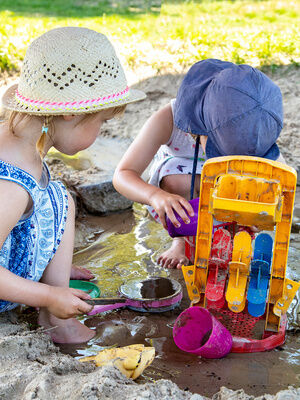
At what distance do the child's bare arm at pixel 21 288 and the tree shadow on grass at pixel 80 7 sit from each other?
5.42m

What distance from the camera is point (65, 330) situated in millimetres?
1837

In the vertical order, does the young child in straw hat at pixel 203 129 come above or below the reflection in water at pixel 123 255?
above

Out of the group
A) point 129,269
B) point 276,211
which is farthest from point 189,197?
point 276,211

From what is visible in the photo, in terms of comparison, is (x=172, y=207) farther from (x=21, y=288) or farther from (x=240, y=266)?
(x=21, y=288)

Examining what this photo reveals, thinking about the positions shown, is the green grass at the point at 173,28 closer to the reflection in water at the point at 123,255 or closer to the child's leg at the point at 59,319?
the reflection in water at the point at 123,255

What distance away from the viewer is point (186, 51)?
4.71m

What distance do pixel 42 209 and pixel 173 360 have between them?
671mm

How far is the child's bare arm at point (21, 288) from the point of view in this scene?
1.63 meters

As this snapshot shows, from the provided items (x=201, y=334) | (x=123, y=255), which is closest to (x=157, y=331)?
(x=201, y=334)

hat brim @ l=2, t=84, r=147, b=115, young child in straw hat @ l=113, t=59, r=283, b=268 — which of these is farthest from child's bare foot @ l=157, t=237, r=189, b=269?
hat brim @ l=2, t=84, r=147, b=115

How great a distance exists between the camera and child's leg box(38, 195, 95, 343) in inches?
72.5

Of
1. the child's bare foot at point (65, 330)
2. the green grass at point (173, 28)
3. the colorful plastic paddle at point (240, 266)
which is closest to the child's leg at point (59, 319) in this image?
the child's bare foot at point (65, 330)

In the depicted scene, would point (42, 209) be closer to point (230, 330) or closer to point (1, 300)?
point (1, 300)

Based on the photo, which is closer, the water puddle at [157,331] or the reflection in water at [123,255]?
the water puddle at [157,331]
